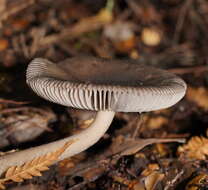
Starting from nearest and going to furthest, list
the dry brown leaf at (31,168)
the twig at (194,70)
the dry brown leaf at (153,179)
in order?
the dry brown leaf at (31,168) → the dry brown leaf at (153,179) → the twig at (194,70)

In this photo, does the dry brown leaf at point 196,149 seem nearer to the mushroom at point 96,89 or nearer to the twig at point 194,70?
the mushroom at point 96,89

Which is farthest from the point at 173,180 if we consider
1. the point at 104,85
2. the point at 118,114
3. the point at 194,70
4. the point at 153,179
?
the point at 194,70

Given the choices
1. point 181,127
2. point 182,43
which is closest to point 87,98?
point 181,127

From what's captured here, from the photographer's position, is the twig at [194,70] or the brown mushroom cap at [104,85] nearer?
the brown mushroom cap at [104,85]

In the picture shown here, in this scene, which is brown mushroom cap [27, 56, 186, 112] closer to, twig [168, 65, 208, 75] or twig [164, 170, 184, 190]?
twig [164, 170, 184, 190]

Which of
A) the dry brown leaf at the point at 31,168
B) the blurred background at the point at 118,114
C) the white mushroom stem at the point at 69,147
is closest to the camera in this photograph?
the dry brown leaf at the point at 31,168

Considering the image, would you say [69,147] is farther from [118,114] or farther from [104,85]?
[118,114]

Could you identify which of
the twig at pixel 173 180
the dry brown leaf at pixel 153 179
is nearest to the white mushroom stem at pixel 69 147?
the dry brown leaf at pixel 153 179

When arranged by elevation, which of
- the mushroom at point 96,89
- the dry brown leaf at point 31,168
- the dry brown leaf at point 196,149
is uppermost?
the mushroom at point 96,89
